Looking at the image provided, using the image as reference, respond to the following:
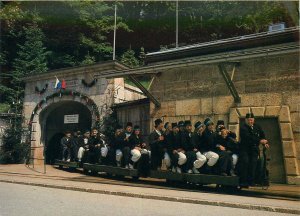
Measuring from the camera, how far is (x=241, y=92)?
36.7 feet

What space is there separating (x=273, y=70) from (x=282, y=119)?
1.56 m

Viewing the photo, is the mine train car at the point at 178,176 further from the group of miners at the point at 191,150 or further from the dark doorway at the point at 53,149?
the dark doorway at the point at 53,149

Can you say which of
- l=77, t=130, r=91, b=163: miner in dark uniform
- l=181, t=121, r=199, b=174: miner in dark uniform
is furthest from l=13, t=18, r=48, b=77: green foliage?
l=181, t=121, r=199, b=174: miner in dark uniform

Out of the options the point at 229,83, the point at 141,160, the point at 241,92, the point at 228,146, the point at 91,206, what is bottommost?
the point at 91,206

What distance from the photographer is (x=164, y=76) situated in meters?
13.1

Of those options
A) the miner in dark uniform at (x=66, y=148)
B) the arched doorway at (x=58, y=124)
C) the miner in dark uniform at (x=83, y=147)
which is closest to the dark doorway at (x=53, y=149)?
the arched doorway at (x=58, y=124)

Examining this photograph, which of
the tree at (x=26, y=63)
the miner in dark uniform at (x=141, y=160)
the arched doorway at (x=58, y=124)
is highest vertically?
the tree at (x=26, y=63)

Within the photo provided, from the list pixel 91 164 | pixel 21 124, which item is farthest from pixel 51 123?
pixel 91 164

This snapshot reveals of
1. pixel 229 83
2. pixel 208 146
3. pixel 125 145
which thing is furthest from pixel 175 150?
pixel 229 83

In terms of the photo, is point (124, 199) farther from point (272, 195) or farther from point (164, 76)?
point (164, 76)

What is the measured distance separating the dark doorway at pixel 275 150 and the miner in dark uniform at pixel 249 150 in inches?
88.6

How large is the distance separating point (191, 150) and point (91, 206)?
3.88 m

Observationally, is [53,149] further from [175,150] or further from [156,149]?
[175,150]

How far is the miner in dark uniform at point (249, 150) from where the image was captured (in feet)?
26.8
